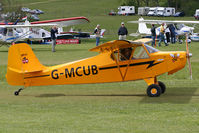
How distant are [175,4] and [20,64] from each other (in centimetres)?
10290

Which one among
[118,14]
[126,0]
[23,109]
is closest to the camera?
[23,109]

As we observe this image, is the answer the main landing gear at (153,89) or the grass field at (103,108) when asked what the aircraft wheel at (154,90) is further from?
the grass field at (103,108)

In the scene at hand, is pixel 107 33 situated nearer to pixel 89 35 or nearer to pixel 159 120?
pixel 89 35

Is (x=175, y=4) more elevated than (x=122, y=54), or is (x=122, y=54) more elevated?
(x=122, y=54)

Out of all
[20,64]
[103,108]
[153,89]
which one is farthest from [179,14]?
[103,108]

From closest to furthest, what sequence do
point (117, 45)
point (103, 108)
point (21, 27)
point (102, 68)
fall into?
point (103, 108) < point (117, 45) < point (102, 68) < point (21, 27)

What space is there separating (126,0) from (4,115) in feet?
342

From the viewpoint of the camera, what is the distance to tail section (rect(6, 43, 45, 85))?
1422cm

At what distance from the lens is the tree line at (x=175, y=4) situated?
106500mm

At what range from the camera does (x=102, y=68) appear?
46.8 feet

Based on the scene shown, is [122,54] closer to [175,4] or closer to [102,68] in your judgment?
[102,68]

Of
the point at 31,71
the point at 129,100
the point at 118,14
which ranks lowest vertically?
the point at 118,14

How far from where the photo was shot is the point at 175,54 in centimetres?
1365

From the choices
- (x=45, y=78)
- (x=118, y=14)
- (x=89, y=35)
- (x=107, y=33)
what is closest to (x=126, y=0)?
(x=118, y=14)
